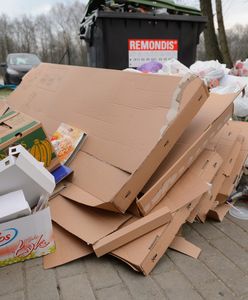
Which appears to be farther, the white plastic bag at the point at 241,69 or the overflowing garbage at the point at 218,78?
the white plastic bag at the point at 241,69

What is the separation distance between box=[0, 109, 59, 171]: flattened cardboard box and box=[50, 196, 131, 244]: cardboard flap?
28cm

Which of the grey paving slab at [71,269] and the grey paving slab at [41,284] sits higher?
the grey paving slab at [41,284]

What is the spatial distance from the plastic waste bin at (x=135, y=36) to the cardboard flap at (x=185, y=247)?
2.49 meters

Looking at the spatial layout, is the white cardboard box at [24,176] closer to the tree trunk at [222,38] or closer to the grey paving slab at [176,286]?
the grey paving slab at [176,286]

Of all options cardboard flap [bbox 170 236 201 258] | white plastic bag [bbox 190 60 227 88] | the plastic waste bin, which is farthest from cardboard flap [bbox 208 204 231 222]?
the plastic waste bin

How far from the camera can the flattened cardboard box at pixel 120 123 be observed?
5.81 feet

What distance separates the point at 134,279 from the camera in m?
1.57

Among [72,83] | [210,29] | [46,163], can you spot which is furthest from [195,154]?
[210,29]

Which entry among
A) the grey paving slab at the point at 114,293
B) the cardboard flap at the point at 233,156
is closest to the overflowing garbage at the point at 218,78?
the cardboard flap at the point at 233,156

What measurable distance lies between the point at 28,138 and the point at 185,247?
1.05m

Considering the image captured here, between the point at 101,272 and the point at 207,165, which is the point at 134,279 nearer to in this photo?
the point at 101,272

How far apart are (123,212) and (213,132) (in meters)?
0.81

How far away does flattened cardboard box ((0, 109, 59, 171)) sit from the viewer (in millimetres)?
1781

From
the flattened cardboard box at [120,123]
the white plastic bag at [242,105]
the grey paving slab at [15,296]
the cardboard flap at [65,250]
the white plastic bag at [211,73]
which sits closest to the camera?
the grey paving slab at [15,296]
